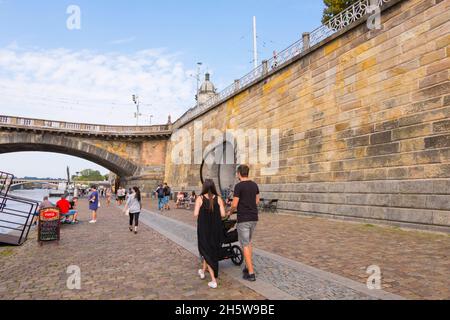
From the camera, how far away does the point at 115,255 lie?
6301 mm

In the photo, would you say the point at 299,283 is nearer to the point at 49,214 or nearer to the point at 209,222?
the point at 209,222

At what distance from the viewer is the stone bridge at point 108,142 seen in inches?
1247

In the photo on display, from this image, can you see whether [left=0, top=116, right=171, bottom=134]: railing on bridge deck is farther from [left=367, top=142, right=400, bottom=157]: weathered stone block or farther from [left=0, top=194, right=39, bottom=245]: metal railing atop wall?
[left=367, top=142, right=400, bottom=157]: weathered stone block

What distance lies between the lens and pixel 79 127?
33500 mm

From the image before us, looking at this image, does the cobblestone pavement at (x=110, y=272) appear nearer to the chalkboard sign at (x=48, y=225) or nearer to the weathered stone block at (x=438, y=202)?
the chalkboard sign at (x=48, y=225)

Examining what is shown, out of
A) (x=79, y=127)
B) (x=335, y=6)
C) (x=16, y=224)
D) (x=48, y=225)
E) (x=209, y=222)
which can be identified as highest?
(x=335, y=6)

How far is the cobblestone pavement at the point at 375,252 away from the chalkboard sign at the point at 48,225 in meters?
5.12

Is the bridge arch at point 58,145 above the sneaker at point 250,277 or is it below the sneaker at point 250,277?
above

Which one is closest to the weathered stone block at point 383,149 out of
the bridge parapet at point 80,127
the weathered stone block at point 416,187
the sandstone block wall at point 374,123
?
the sandstone block wall at point 374,123

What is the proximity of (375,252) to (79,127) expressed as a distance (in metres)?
33.3

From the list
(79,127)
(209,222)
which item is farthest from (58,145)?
(209,222)
